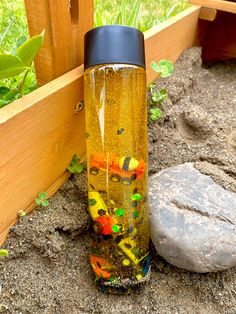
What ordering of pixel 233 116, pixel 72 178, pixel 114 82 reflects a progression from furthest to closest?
pixel 233 116
pixel 72 178
pixel 114 82

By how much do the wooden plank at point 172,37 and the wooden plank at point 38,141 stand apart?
398 mm

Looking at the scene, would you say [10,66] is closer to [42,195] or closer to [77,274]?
[42,195]

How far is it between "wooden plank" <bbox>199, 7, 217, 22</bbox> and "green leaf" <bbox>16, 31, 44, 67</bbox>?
3.47 ft

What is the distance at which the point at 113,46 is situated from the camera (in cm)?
89

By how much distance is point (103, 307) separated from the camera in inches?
37.6

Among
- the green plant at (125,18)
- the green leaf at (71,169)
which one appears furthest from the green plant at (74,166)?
the green plant at (125,18)

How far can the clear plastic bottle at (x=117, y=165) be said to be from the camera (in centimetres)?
92

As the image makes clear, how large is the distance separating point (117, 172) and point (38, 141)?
0.65 feet

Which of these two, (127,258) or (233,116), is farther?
(233,116)

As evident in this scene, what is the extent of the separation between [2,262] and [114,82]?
494mm

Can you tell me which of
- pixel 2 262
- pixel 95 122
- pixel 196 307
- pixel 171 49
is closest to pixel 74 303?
pixel 2 262

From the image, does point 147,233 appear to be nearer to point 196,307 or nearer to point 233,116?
point 196,307

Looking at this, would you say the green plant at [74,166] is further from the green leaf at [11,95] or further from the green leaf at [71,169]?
the green leaf at [11,95]

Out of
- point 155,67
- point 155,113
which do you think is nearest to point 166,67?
point 155,67
